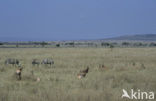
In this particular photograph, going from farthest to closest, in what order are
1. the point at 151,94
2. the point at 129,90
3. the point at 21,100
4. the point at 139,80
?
the point at 139,80 → the point at 129,90 → the point at 151,94 → the point at 21,100

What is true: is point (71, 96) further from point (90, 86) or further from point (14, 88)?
point (14, 88)

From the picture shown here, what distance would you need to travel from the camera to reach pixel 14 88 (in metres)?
11.8

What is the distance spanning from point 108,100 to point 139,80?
4.84 metres

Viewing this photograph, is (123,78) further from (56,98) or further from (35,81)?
(56,98)

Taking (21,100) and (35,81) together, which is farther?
(35,81)

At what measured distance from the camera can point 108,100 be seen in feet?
29.9

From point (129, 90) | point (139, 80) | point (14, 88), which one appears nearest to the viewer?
point (129, 90)

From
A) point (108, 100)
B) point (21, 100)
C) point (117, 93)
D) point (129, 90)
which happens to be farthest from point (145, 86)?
point (21, 100)

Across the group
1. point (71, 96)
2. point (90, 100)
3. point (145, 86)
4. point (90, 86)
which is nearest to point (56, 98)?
point (71, 96)

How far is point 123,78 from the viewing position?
14055 millimetres

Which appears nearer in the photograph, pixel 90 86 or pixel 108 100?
pixel 108 100

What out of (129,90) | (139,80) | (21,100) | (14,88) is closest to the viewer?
(21,100)

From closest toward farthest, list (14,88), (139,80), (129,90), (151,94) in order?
(151,94)
(129,90)
(14,88)
(139,80)

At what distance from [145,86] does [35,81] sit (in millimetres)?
5653
